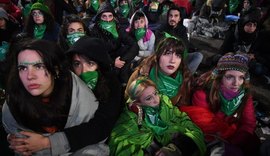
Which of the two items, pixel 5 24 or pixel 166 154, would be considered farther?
pixel 5 24

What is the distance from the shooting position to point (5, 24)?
4.61 meters

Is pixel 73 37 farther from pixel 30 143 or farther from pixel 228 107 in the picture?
pixel 228 107

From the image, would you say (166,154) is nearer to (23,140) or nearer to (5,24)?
(23,140)

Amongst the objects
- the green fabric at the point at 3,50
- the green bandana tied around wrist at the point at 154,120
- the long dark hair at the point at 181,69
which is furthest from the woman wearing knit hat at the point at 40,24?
the green bandana tied around wrist at the point at 154,120

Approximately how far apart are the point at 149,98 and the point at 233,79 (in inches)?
32.9

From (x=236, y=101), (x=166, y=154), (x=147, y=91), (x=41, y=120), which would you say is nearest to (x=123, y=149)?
(x=166, y=154)

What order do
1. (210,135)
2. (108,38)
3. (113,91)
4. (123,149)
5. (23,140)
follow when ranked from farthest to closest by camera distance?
1. (108,38)
2. (210,135)
3. (113,91)
4. (123,149)
5. (23,140)

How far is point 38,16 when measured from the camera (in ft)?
14.3

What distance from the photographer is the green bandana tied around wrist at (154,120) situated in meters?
2.27

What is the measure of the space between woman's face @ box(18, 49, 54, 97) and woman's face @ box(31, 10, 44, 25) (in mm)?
2847

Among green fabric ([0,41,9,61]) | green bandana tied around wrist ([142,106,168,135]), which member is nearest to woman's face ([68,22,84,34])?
green fabric ([0,41,9,61])

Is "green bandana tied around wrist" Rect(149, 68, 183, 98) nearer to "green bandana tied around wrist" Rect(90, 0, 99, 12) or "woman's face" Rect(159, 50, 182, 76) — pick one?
"woman's face" Rect(159, 50, 182, 76)

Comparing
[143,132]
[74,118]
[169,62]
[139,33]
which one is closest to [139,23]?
[139,33]

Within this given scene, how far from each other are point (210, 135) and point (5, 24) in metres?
3.88
